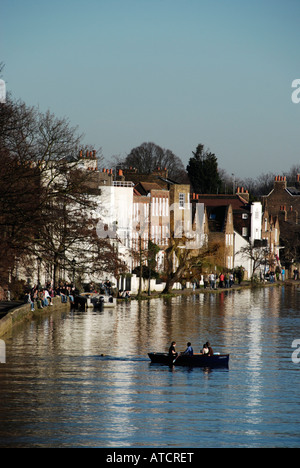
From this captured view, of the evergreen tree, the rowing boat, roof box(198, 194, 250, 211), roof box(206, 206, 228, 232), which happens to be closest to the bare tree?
the evergreen tree

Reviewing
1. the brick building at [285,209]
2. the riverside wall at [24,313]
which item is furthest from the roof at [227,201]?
the riverside wall at [24,313]

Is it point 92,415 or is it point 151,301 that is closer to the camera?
point 92,415

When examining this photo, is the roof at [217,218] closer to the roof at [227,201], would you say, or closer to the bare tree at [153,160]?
→ the roof at [227,201]

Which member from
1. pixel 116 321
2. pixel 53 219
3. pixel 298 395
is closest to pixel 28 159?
pixel 53 219

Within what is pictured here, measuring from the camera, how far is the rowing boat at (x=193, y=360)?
43938 millimetres

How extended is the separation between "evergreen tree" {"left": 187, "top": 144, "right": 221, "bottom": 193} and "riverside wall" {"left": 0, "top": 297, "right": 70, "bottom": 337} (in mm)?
82792

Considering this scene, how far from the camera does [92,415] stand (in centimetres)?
3334

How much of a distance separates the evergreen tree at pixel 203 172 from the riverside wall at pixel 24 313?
82.8m

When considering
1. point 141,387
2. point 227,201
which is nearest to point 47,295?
point 141,387

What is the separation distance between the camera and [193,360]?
44469mm

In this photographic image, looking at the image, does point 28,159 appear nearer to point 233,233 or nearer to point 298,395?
point 298,395

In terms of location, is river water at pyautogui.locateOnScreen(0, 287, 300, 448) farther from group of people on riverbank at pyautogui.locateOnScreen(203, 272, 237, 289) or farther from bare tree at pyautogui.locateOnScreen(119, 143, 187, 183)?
bare tree at pyautogui.locateOnScreen(119, 143, 187, 183)

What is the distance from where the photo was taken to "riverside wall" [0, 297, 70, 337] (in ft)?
171

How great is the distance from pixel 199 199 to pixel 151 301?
38.9 m
